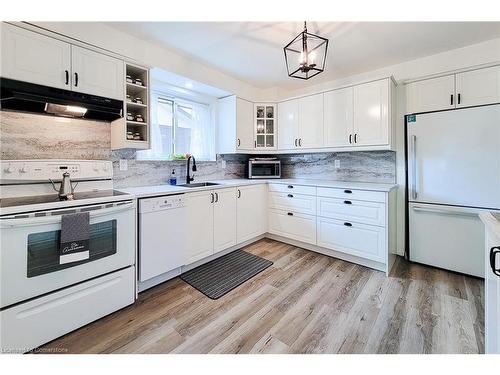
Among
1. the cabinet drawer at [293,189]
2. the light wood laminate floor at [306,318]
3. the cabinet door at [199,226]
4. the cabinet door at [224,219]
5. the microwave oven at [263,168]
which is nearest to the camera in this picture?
the light wood laminate floor at [306,318]

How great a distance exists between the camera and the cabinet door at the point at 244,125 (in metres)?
3.41

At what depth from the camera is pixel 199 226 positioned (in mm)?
2484

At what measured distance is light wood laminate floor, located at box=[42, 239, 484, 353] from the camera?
57.0 inches

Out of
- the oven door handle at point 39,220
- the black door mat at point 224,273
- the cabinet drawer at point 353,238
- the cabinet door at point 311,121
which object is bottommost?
the black door mat at point 224,273

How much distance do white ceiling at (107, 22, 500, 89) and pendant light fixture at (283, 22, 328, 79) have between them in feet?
0.30

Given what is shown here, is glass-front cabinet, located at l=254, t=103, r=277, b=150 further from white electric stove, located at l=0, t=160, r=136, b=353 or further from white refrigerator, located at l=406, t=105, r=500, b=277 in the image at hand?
white electric stove, located at l=0, t=160, r=136, b=353

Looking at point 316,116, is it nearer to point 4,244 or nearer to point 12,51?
point 12,51

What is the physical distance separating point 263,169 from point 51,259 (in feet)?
9.18

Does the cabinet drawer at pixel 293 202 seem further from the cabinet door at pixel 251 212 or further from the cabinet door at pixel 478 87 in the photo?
the cabinet door at pixel 478 87

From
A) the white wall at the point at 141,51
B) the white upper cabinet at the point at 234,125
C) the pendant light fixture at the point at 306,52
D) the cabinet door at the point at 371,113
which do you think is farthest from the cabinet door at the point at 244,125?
the cabinet door at the point at 371,113

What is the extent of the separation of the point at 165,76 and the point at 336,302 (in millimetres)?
3014

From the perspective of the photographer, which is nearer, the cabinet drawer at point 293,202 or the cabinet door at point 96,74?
the cabinet door at point 96,74

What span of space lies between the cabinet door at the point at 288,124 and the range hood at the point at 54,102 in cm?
231

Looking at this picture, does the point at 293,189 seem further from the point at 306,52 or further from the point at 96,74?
the point at 96,74
